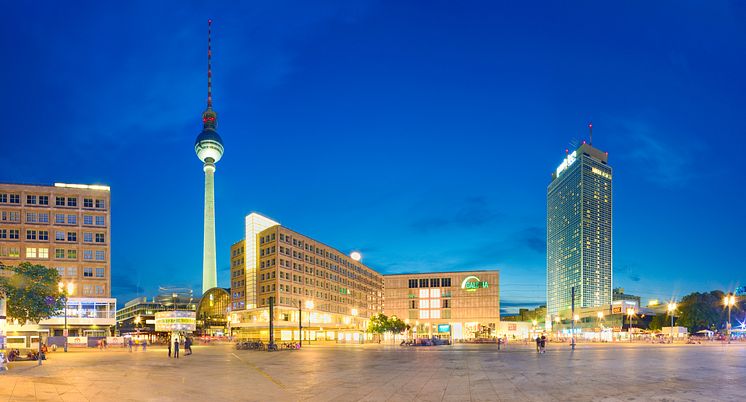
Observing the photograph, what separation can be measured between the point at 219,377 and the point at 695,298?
13683 centimetres

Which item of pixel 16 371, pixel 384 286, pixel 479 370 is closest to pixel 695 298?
pixel 384 286

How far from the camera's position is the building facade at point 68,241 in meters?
101

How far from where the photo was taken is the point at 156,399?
20.4m

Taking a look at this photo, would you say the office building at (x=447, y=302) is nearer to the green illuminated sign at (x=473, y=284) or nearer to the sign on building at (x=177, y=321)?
the green illuminated sign at (x=473, y=284)

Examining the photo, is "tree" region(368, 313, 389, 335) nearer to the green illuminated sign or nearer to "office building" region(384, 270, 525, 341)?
"office building" region(384, 270, 525, 341)

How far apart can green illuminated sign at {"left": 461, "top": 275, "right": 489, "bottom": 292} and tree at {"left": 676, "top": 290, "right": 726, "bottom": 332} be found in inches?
2257

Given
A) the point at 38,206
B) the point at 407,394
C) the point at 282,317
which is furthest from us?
the point at 282,317

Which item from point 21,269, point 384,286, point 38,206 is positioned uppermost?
point 38,206

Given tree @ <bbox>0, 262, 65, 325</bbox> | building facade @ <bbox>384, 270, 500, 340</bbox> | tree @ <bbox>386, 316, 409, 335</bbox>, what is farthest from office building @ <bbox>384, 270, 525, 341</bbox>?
tree @ <bbox>0, 262, 65, 325</bbox>

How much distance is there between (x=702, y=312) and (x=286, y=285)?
95.4 meters

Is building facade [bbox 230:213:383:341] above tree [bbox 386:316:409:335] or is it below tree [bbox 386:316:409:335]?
above

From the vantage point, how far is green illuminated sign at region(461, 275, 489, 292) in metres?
178

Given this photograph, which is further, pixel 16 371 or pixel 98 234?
pixel 98 234

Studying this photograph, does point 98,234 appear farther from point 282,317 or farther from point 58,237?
point 282,317
